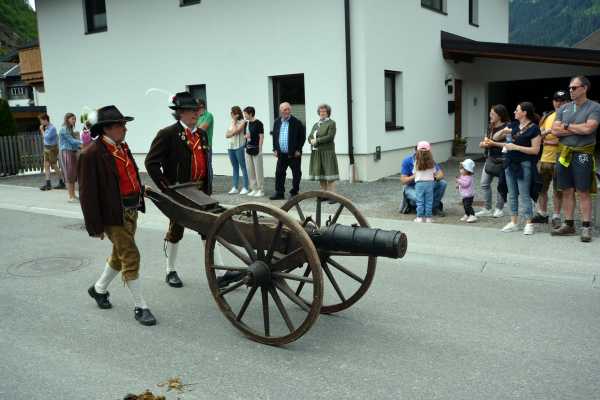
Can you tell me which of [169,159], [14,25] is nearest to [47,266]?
[169,159]

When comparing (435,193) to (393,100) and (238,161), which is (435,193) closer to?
(238,161)

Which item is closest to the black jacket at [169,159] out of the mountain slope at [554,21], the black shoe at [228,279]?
the black shoe at [228,279]

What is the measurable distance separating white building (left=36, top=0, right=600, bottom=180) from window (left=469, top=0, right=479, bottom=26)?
0.23ft

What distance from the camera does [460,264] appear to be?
6.34 m

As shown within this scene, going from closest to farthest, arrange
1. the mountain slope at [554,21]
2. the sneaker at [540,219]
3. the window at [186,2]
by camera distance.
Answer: the sneaker at [540,219] < the window at [186,2] < the mountain slope at [554,21]

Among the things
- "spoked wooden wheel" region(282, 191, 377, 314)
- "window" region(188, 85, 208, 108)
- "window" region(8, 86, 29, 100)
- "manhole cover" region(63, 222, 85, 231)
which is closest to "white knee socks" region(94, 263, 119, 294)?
"spoked wooden wheel" region(282, 191, 377, 314)

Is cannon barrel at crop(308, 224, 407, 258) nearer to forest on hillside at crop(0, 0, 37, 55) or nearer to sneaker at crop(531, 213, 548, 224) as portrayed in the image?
sneaker at crop(531, 213, 548, 224)

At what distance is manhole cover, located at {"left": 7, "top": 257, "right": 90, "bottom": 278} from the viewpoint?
21.1ft

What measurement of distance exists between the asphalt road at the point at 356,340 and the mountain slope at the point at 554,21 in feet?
239

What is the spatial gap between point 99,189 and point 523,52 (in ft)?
42.6

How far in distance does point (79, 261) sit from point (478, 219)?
568cm

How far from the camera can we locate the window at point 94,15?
56.5 ft

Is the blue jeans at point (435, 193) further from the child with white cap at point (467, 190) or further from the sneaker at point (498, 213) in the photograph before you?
the sneaker at point (498, 213)

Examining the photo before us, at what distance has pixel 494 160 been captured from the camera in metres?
8.34
